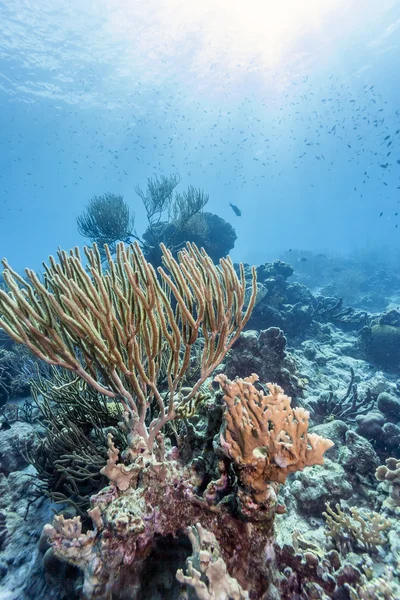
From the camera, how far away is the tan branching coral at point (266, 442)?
77.2 inches

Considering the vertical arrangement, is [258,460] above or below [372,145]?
below

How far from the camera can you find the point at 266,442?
2049 mm

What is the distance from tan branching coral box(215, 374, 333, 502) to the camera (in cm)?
196

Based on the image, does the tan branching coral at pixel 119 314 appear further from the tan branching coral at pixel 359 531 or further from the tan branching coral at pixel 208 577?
the tan branching coral at pixel 359 531

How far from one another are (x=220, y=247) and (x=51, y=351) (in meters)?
15.6

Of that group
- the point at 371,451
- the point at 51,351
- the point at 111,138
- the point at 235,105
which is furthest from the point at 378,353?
the point at 111,138

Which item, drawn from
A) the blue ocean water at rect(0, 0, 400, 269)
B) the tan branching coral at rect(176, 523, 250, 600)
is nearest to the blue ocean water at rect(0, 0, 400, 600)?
the tan branching coral at rect(176, 523, 250, 600)

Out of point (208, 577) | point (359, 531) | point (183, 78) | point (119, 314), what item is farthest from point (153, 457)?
point (183, 78)

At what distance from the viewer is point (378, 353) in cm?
1045

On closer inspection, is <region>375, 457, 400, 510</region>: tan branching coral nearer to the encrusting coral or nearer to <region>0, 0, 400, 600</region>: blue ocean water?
<region>0, 0, 400, 600</region>: blue ocean water

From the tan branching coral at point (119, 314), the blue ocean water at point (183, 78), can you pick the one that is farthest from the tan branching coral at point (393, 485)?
the blue ocean water at point (183, 78)

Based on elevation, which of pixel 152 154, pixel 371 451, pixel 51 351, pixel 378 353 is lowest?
pixel 371 451

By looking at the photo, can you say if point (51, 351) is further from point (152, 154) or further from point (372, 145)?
point (372, 145)

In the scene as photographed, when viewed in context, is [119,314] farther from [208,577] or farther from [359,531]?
[359,531]
